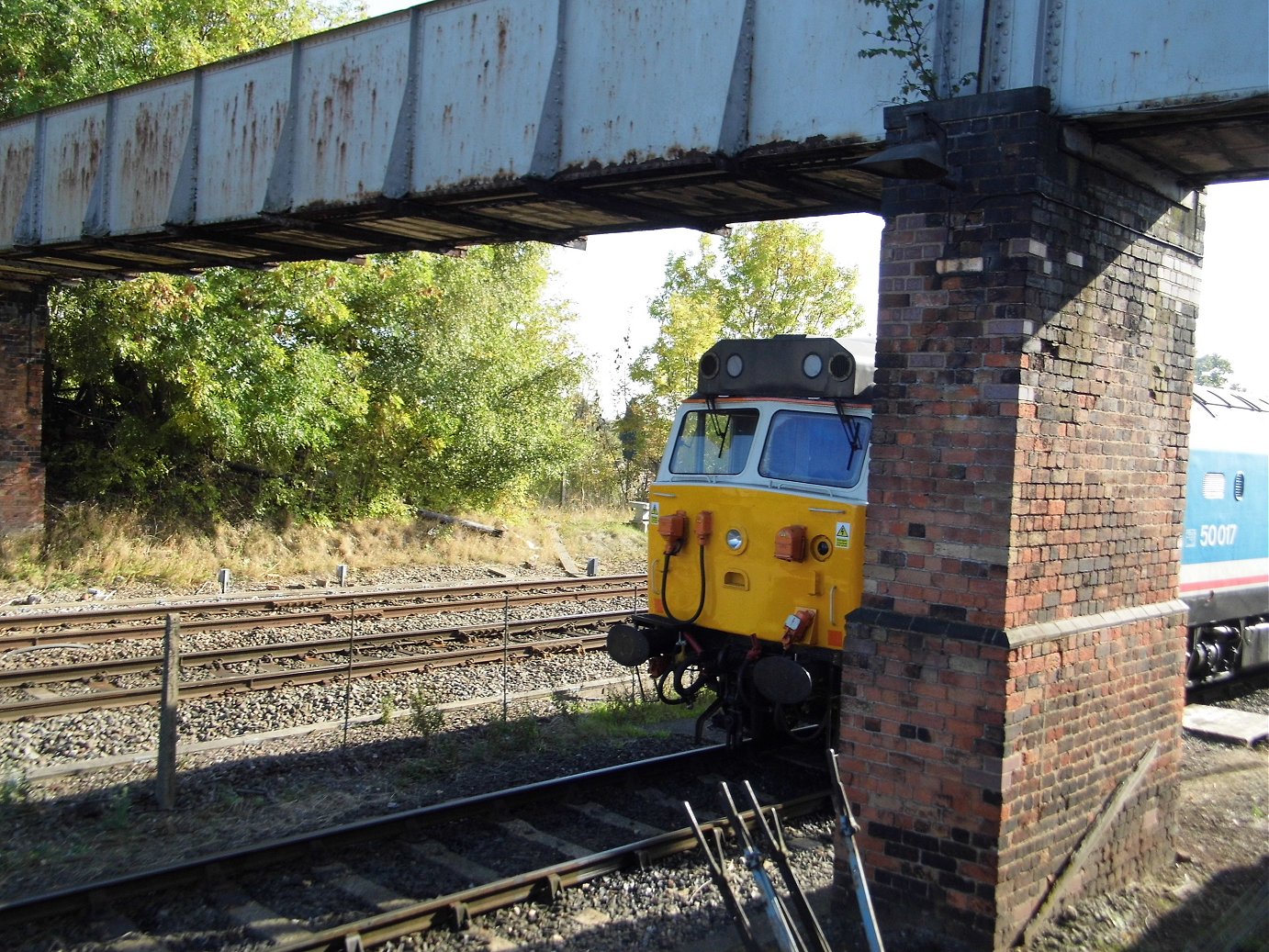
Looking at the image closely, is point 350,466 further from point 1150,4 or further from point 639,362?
point 1150,4

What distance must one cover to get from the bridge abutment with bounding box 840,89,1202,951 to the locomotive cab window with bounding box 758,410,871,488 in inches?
Result: 77.9

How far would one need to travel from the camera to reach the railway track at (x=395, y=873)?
5176 millimetres

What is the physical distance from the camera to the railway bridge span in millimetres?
4719

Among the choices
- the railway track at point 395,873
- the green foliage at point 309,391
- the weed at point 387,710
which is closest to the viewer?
the railway track at point 395,873

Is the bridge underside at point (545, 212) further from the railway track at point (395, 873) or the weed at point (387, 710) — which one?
the weed at point (387, 710)

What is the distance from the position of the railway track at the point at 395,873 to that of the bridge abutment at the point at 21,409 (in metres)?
11.8

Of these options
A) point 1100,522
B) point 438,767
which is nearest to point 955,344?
point 1100,522

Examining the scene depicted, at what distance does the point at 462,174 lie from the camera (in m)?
7.67

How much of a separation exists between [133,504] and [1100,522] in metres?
17.2

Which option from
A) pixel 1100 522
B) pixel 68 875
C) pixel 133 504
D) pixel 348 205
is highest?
pixel 348 205

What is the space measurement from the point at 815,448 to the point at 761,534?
721mm

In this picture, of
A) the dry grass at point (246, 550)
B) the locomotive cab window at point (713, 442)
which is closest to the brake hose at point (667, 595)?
the locomotive cab window at point (713, 442)

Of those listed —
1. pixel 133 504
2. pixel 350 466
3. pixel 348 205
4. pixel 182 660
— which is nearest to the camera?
pixel 348 205

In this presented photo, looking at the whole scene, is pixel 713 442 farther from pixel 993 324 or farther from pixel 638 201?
pixel 993 324
